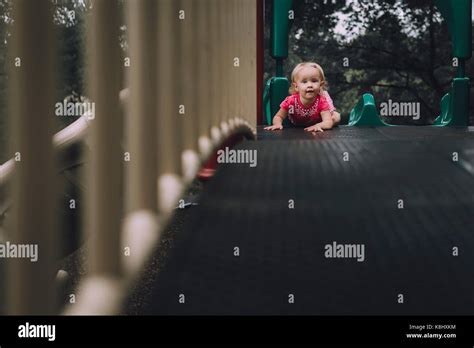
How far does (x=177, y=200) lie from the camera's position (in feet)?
3.05

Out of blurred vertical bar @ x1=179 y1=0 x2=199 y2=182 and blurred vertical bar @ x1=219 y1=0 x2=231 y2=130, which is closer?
blurred vertical bar @ x1=179 y1=0 x2=199 y2=182

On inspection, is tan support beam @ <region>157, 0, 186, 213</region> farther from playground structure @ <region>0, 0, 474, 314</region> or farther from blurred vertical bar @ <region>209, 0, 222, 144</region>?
blurred vertical bar @ <region>209, 0, 222, 144</region>

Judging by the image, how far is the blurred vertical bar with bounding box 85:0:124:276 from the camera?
23.5 inches

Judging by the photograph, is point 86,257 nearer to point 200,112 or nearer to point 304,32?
point 200,112

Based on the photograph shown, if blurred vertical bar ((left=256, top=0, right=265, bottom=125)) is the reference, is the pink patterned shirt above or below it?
below

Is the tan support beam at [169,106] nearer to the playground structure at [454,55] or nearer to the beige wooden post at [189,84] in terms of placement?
the beige wooden post at [189,84]

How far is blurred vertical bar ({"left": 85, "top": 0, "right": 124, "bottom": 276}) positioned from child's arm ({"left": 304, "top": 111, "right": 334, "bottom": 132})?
90.1 inches

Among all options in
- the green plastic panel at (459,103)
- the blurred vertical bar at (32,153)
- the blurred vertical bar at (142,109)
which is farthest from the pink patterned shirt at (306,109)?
the blurred vertical bar at (32,153)

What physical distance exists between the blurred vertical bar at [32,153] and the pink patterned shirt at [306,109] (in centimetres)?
264

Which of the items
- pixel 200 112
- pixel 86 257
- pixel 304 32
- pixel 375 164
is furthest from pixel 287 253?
pixel 304 32

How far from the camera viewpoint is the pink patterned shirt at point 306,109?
303 cm

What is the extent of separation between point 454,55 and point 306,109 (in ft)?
4.45

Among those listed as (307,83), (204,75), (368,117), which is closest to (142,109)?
(204,75)

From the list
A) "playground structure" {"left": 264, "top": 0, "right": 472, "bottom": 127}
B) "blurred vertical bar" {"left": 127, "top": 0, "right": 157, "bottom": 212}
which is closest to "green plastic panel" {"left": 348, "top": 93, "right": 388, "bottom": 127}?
"playground structure" {"left": 264, "top": 0, "right": 472, "bottom": 127}
